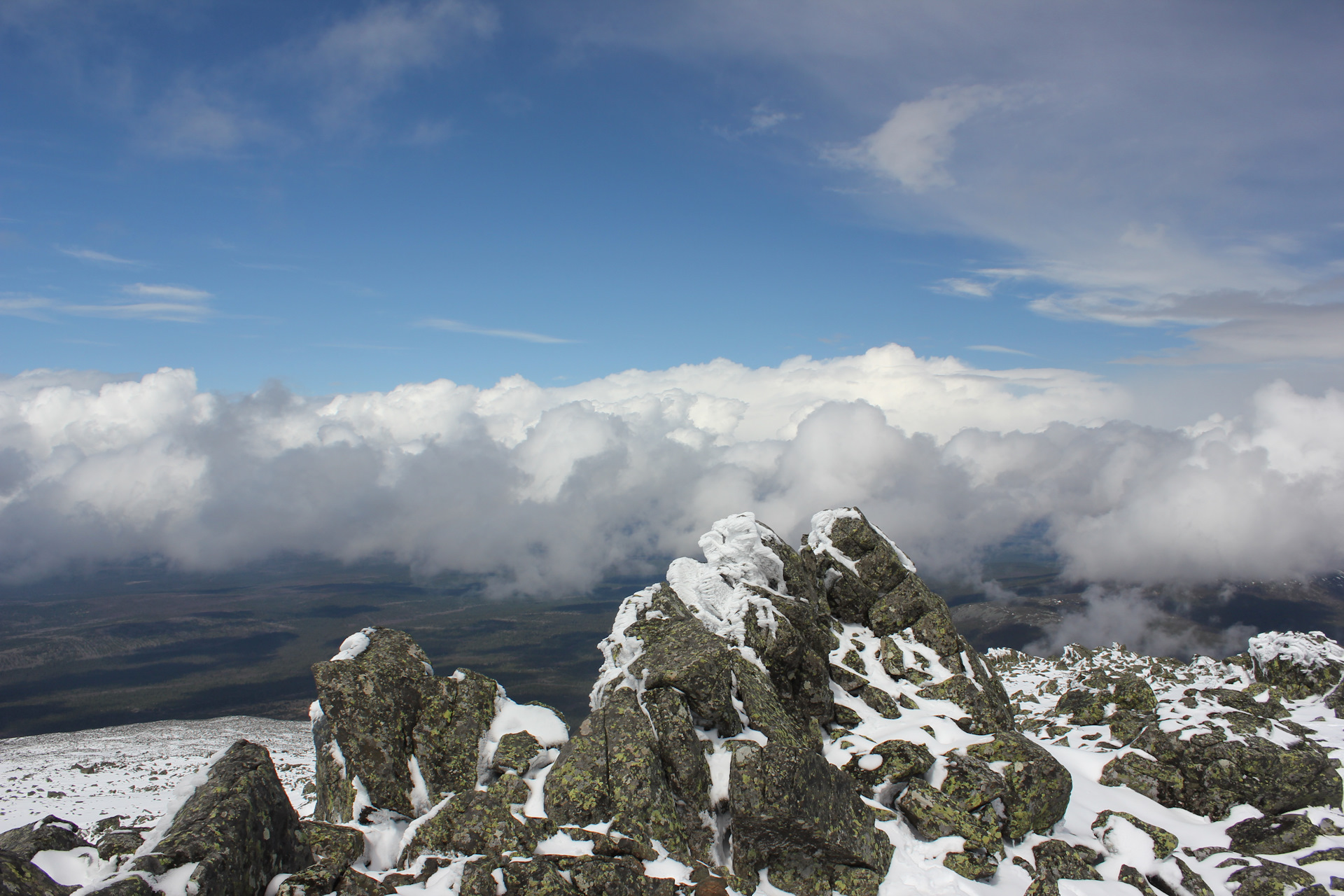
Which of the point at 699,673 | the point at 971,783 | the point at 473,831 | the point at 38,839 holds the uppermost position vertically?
the point at 699,673

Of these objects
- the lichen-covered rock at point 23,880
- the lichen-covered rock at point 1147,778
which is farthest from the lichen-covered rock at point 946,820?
the lichen-covered rock at point 23,880

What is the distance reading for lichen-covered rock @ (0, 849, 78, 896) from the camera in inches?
485

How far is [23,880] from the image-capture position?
Result: 500 inches

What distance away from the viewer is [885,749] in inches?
1034

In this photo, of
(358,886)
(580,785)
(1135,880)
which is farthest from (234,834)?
(1135,880)

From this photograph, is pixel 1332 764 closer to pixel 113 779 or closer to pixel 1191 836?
pixel 1191 836

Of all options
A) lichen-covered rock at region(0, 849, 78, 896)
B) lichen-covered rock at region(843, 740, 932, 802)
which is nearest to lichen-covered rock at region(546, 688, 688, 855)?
lichen-covered rock at region(843, 740, 932, 802)

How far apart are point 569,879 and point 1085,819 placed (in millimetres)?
21160

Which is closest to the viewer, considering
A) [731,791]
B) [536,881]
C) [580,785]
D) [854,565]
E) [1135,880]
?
[536,881]

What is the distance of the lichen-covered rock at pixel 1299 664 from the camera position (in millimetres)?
43500

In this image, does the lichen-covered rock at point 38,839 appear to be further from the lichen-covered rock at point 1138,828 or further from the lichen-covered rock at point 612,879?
the lichen-covered rock at point 1138,828

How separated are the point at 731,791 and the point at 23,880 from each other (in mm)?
17641

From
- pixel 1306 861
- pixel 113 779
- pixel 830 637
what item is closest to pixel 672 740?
pixel 830 637

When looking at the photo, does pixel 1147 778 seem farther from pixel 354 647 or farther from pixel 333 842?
pixel 354 647
